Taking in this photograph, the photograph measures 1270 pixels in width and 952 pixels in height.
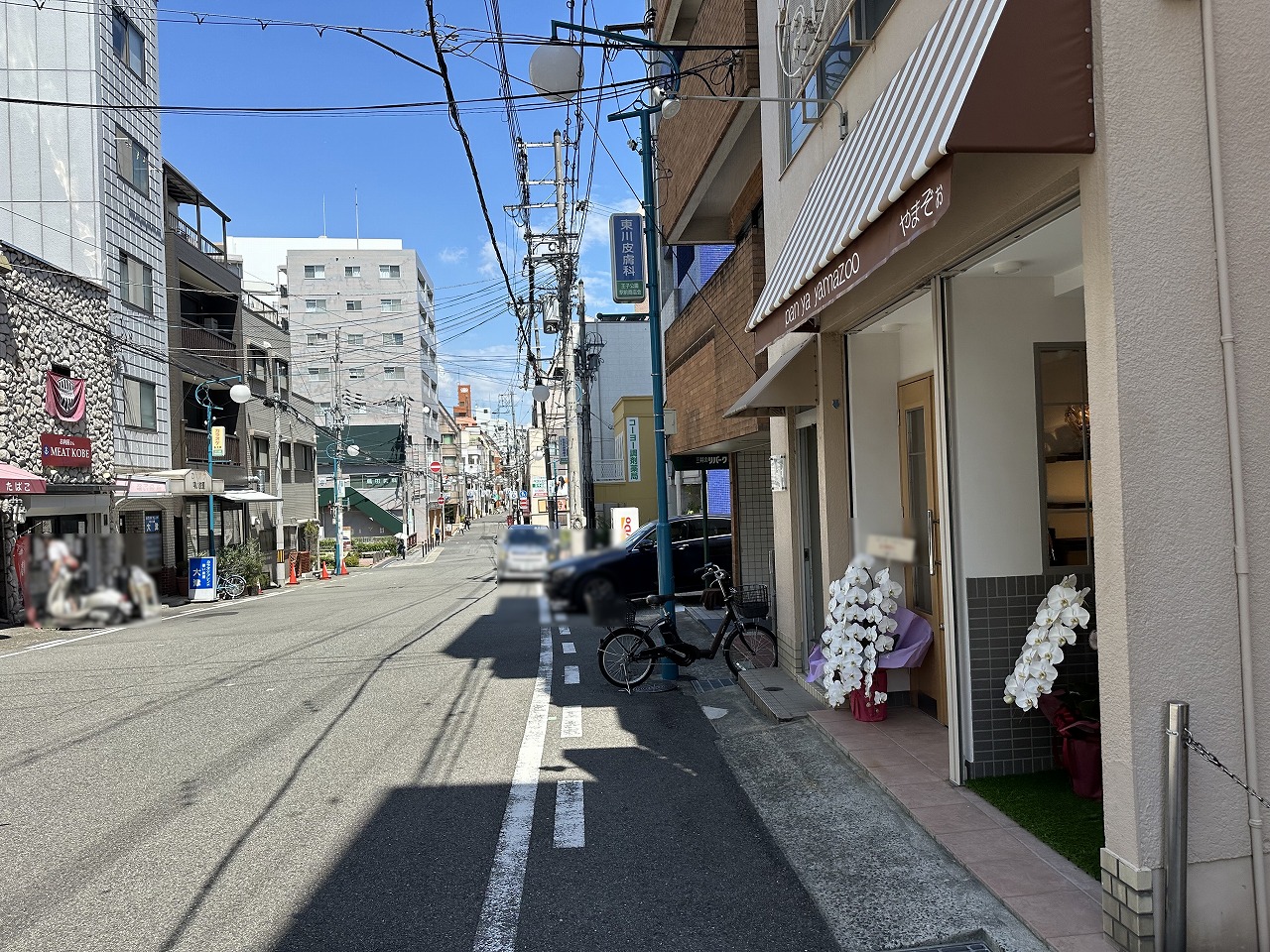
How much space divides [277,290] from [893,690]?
43732 mm

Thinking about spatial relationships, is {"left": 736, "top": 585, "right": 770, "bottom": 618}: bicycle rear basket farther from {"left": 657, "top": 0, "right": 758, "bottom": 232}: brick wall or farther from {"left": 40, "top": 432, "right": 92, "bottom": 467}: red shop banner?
{"left": 40, "top": 432, "right": 92, "bottom": 467}: red shop banner

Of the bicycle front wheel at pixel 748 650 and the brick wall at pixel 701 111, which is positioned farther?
the bicycle front wheel at pixel 748 650

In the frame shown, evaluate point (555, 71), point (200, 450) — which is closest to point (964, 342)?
point (555, 71)

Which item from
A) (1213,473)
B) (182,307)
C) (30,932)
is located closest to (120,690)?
(30,932)

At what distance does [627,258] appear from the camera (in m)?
18.5

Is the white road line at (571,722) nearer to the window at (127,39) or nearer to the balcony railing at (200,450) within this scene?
the window at (127,39)

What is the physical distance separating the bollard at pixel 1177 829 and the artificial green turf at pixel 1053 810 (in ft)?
3.35

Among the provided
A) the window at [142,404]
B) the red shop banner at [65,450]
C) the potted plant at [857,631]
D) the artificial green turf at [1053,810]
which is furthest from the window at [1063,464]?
the window at [142,404]

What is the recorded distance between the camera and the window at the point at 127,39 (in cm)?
252

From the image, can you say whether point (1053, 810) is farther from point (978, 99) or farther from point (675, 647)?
point (675, 647)

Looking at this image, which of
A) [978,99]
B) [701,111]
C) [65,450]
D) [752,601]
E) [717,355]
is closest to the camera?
[65,450]

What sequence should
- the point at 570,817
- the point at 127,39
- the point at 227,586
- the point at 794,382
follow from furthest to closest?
the point at 794,382 → the point at 570,817 → the point at 227,586 → the point at 127,39

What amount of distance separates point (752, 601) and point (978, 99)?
32.9 ft

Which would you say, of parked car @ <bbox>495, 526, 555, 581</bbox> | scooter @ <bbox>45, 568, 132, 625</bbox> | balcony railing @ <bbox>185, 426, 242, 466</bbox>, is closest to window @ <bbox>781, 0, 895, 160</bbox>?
parked car @ <bbox>495, 526, 555, 581</bbox>
